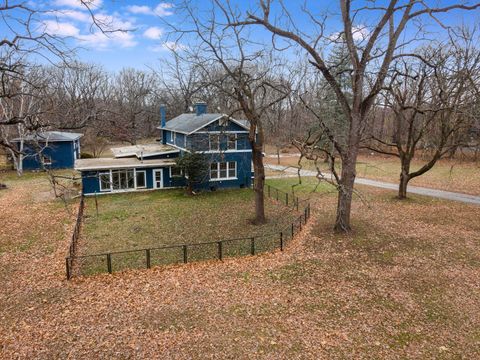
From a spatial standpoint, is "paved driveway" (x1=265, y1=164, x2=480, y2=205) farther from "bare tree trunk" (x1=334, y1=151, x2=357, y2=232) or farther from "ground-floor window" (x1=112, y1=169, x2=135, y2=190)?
"ground-floor window" (x1=112, y1=169, x2=135, y2=190)

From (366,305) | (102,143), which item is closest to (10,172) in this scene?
(102,143)

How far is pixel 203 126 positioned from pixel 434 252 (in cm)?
1701

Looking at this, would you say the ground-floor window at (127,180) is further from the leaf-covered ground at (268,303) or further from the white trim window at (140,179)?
the leaf-covered ground at (268,303)

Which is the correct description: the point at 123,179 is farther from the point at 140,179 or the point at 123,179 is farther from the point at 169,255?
the point at 169,255

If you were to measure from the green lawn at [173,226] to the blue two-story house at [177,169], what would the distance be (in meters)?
1.31

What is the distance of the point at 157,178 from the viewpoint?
26.8m

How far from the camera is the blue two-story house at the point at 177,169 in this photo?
25031 millimetres

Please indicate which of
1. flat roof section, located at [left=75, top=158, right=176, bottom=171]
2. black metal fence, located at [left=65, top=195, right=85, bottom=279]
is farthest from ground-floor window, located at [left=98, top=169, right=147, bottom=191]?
black metal fence, located at [left=65, top=195, right=85, bottom=279]

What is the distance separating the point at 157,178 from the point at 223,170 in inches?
209

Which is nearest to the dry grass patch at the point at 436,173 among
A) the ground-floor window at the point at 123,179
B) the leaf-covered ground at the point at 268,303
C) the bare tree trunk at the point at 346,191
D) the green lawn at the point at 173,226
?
the bare tree trunk at the point at 346,191

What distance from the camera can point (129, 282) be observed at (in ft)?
37.3

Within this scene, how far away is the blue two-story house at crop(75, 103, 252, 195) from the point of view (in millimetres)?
25031

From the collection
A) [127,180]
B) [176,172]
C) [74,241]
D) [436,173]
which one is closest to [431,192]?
[436,173]

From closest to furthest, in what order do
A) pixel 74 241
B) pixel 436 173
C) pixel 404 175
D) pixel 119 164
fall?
pixel 74 241, pixel 404 175, pixel 119 164, pixel 436 173
